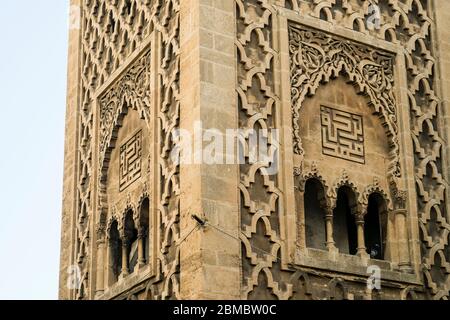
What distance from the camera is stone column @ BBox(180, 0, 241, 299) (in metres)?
13.3

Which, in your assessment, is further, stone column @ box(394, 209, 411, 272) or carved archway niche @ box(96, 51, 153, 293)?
carved archway niche @ box(96, 51, 153, 293)

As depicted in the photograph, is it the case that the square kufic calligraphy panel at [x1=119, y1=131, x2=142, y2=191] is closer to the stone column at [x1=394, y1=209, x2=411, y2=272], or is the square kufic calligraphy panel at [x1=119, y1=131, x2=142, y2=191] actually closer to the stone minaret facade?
the stone minaret facade

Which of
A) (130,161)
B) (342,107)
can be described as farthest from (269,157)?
(130,161)

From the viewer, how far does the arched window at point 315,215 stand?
14.9 m

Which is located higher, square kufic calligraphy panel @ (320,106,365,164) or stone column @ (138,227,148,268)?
square kufic calligraphy panel @ (320,106,365,164)

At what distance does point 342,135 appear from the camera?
15.3m

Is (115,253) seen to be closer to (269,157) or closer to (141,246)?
(141,246)

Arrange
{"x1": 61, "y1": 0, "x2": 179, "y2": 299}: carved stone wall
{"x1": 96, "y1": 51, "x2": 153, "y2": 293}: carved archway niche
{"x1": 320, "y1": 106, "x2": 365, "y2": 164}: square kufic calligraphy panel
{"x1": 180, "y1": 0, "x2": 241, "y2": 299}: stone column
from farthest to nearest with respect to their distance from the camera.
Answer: {"x1": 96, "y1": 51, "x2": 153, "y2": 293}: carved archway niche
{"x1": 320, "y1": 106, "x2": 365, "y2": 164}: square kufic calligraphy panel
{"x1": 61, "y1": 0, "x2": 179, "y2": 299}: carved stone wall
{"x1": 180, "y1": 0, "x2": 241, "y2": 299}: stone column

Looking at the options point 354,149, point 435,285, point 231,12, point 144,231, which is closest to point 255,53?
point 231,12

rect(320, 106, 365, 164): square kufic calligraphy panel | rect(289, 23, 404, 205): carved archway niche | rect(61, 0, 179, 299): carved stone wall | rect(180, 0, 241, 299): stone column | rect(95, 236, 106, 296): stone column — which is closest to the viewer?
rect(180, 0, 241, 299): stone column

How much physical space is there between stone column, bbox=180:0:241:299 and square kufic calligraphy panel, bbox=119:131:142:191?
5.68 ft

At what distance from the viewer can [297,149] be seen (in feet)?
48.1

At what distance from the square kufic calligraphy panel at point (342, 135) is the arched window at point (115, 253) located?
340 cm

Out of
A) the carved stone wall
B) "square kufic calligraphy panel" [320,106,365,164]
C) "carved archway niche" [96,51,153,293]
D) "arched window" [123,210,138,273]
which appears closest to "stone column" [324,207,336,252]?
"square kufic calligraphy panel" [320,106,365,164]
